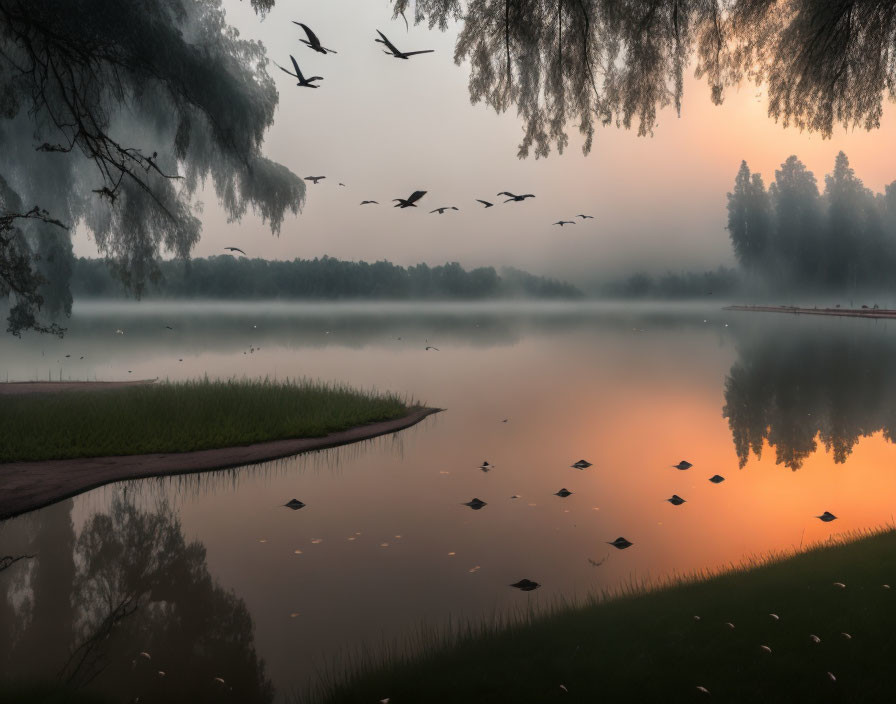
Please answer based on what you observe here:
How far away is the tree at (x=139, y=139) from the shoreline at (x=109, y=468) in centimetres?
388

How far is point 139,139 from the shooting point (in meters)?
18.8

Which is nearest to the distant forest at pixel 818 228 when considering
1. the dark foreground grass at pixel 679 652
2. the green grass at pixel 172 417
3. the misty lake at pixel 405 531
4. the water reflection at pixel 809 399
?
the water reflection at pixel 809 399

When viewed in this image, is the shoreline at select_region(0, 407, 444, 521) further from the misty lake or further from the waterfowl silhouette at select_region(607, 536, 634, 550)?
the waterfowl silhouette at select_region(607, 536, 634, 550)

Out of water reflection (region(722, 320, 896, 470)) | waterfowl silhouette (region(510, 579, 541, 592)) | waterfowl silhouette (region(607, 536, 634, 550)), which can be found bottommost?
water reflection (region(722, 320, 896, 470))

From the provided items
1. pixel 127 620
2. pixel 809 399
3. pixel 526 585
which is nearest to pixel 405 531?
pixel 526 585

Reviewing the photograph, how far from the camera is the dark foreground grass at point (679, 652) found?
3826mm

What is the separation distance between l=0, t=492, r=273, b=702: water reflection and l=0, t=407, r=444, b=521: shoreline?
3.97ft

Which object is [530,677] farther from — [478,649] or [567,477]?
[567,477]

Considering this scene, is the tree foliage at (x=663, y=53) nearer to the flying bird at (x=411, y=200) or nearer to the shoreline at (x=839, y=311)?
the flying bird at (x=411, y=200)

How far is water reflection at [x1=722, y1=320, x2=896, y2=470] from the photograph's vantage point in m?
12.6

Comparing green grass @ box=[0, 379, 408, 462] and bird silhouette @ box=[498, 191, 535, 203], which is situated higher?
bird silhouette @ box=[498, 191, 535, 203]

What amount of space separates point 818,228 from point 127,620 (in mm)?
84037

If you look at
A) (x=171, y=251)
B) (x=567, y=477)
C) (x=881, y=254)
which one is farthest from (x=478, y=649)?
(x=881, y=254)

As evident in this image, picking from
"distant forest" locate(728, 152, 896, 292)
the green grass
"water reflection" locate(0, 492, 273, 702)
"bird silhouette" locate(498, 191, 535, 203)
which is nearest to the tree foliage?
"bird silhouette" locate(498, 191, 535, 203)
